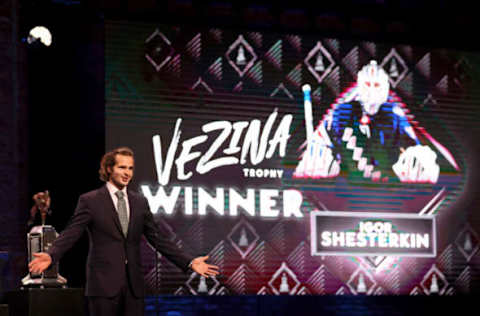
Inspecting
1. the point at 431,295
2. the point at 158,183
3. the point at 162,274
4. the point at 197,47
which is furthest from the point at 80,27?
the point at 431,295

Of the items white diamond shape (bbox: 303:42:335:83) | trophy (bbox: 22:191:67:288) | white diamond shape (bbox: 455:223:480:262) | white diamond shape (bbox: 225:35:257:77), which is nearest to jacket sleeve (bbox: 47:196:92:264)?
trophy (bbox: 22:191:67:288)

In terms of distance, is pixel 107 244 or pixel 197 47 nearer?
pixel 107 244

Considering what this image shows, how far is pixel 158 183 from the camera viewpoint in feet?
26.2

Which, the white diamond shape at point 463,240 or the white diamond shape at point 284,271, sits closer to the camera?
the white diamond shape at point 284,271

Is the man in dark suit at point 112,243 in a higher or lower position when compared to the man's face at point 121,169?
lower

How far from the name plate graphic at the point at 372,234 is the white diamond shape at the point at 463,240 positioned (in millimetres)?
342

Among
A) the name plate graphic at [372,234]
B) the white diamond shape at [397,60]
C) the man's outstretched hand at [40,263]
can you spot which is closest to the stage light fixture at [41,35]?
the man's outstretched hand at [40,263]

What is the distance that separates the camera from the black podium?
567cm

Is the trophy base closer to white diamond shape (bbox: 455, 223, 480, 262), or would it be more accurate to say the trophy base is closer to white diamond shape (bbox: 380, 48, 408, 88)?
white diamond shape (bbox: 380, 48, 408, 88)

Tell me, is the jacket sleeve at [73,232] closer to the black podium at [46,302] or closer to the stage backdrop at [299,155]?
the black podium at [46,302]

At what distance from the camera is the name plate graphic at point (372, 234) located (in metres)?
8.52

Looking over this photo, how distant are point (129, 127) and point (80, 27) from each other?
→ 111 centimetres

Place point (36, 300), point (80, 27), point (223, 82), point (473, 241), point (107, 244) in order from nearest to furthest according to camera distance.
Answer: point (107, 244), point (36, 300), point (80, 27), point (223, 82), point (473, 241)

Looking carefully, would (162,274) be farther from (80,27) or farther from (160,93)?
(80,27)
